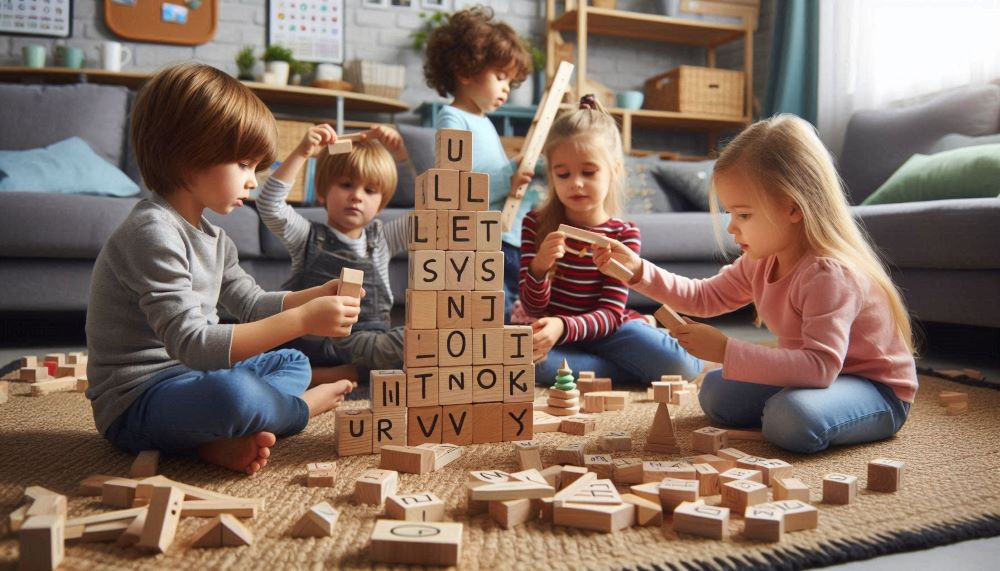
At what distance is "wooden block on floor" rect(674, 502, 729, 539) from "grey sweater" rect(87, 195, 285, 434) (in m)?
0.60

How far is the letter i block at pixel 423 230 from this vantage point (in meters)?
1.13

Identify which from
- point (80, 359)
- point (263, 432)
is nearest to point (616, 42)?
point (80, 359)

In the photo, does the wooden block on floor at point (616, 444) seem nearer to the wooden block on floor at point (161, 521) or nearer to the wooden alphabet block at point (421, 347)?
the wooden alphabet block at point (421, 347)

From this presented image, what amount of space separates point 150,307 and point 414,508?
0.47 metres

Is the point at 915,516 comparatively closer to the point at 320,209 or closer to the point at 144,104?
the point at 144,104

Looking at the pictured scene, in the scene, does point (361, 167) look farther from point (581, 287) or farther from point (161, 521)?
point (161, 521)

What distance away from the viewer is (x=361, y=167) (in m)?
1.85

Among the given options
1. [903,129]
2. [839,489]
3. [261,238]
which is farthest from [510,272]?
[903,129]

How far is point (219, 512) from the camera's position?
85cm

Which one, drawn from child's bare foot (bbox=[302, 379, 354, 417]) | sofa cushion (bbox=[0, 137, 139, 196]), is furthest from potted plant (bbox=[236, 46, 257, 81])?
child's bare foot (bbox=[302, 379, 354, 417])

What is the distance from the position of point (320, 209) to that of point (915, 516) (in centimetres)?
210

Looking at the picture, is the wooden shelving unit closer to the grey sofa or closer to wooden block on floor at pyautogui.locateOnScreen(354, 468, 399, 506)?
the grey sofa

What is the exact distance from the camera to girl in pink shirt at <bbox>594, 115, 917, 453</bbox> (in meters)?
1.14

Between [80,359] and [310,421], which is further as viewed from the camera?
[80,359]
